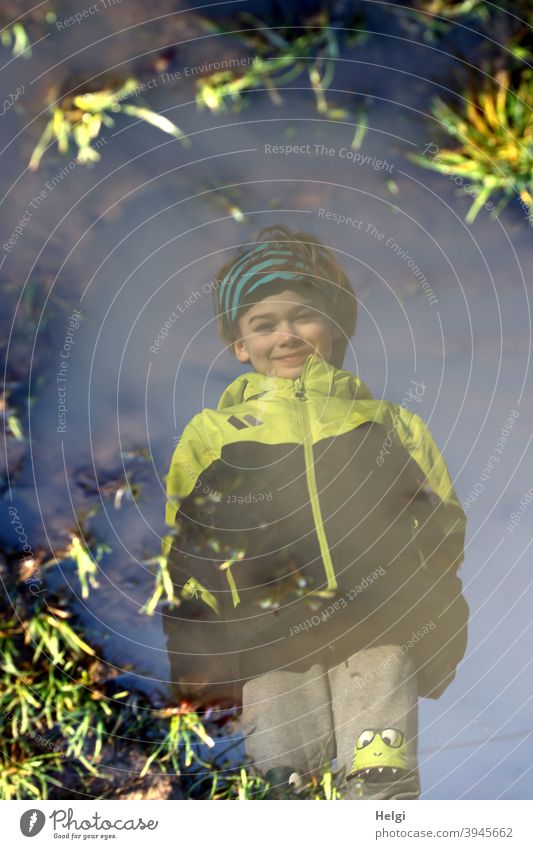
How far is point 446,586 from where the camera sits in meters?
0.79

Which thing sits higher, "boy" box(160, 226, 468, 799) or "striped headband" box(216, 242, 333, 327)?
"striped headband" box(216, 242, 333, 327)

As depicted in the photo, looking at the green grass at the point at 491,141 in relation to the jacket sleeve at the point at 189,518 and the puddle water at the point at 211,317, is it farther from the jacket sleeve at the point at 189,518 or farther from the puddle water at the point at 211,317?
the jacket sleeve at the point at 189,518

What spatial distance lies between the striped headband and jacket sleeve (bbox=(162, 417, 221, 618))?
15cm

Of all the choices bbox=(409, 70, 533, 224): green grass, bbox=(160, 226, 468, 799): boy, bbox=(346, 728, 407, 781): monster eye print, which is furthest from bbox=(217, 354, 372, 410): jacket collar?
bbox=(346, 728, 407, 781): monster eye print

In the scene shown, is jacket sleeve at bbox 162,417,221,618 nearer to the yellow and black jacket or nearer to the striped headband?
the yellow and black jacket

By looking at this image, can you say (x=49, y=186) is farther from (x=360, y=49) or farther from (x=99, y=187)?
(x=360, y=49)

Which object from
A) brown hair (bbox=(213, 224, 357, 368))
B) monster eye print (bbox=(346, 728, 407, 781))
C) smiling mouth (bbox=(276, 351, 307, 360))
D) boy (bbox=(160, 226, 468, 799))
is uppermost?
brown hair (bbox=(213, 224, 357, 368))

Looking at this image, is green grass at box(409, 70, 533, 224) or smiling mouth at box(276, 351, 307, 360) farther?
smiling mouth at box(276, 351, 307, 360)

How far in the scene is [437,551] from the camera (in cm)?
79

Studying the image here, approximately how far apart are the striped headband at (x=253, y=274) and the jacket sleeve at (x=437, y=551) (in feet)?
0.78

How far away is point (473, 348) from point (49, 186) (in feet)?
1.87

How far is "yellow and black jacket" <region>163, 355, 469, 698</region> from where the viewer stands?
771 millimetres

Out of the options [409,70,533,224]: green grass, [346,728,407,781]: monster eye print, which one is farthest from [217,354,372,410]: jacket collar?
[346,728,407,781]: monster eye print

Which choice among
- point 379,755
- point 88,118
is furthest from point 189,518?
point 88,118
